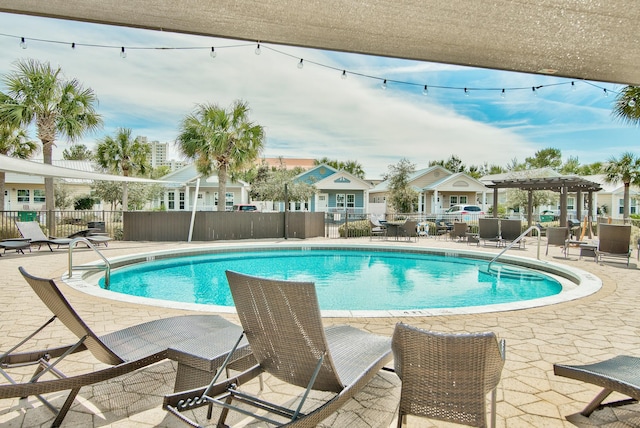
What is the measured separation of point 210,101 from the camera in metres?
17.6

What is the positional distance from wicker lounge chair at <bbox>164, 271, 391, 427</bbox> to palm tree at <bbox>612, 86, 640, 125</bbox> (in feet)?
38.3

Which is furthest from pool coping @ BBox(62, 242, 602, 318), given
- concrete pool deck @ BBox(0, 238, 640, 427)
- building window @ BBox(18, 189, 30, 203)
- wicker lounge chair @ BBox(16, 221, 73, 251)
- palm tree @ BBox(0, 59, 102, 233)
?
building window @ BBox(18, 189, 30, 203)

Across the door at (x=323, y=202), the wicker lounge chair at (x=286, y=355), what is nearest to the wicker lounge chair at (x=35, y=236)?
the wicker lounge chair at (x=286, y=355)

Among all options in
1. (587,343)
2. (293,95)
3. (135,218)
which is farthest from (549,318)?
(293,95)

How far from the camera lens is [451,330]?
4316mm

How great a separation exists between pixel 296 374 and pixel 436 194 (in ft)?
96.4

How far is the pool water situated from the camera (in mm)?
7543

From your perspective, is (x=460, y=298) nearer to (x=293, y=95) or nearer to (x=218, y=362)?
(x=218, y=362)

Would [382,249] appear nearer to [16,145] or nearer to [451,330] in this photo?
[451,330]

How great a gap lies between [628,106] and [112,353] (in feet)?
42.8

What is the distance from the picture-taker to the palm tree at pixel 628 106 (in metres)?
10.2

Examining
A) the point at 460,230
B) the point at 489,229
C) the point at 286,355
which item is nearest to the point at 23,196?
the point at 460,230

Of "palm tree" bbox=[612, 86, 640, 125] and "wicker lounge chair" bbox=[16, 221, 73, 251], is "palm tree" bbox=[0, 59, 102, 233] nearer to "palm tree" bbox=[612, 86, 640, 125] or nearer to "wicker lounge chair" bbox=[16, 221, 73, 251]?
"wicker lounge chair" bbox=[16, 221, 73, 251]

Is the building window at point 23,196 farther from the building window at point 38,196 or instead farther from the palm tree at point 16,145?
the palm tree at point 16,145
